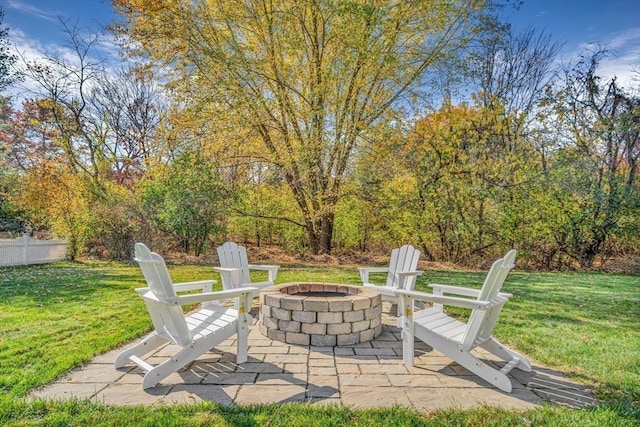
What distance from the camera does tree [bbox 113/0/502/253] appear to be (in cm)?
891

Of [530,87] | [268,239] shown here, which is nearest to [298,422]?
[268,239]

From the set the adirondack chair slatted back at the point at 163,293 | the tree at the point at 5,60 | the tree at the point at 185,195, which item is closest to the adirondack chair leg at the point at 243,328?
the adirondack chair slatted back at the point at 163,293

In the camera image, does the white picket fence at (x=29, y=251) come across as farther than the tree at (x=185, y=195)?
No

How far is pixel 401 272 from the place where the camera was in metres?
4.14

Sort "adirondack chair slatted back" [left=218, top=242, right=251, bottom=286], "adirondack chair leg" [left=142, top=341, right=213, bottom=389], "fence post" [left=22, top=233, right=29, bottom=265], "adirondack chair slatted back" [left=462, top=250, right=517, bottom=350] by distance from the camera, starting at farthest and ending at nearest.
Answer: "fence post" [left=22, top=233, right=29, bottom=265], "adirondack chair slatted back" [left=218, top=242, right=251, bottom=286], "adirondack chair slatted back" [left=462, top=250, right=517, bottom=350], "adirondack chair leg" [left=142, top=341, right=213, bottom=389]

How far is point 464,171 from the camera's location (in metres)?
9.41

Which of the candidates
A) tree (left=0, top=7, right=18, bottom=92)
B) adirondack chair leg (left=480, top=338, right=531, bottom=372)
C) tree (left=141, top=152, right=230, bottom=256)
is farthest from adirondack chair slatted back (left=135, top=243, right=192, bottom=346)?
tree (left=0, top=7, right=18, bottom=92)

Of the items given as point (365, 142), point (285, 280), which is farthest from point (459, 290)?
point (365, 142)

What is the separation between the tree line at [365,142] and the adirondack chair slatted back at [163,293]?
6986 millimetres

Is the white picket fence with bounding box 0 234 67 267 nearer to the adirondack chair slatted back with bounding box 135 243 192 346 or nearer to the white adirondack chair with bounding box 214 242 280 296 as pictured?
the white adirondack chair with bounding box 214 242 280 296

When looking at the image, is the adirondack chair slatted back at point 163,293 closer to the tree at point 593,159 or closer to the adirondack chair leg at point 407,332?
the adirondack chair leg at point 407,332

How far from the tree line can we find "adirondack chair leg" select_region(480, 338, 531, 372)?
6.90 m

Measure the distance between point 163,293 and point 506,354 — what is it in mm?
2508

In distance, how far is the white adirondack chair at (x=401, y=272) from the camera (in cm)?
421
